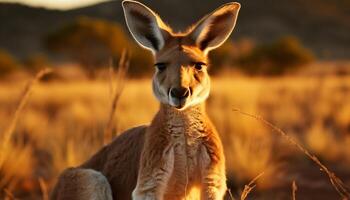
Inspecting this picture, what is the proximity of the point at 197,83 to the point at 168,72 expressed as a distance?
0.63ft

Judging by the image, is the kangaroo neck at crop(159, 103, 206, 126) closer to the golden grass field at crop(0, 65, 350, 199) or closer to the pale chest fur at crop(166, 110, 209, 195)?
the pale chest fur at crop(166, 110, 209, 195)

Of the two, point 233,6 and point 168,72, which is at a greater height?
point 233,6

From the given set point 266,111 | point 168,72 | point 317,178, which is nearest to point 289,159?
point 317,178

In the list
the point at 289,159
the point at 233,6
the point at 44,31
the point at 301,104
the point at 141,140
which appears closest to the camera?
the point at 233,6

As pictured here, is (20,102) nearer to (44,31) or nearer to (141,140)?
(141,140)

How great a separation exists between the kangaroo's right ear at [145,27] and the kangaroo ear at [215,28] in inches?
8.6

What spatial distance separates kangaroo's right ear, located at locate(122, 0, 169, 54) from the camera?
447cm

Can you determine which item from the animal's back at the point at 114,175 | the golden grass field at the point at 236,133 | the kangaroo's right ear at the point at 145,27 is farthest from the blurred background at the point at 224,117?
the kangaroo's right ear at the point at 145,27

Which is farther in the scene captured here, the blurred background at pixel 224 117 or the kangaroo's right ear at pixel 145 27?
the blurred background at pixel 224 117

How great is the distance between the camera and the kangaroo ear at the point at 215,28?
441cm

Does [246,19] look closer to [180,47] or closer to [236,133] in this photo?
[236,133]

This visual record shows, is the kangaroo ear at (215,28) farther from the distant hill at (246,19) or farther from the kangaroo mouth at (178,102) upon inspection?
the distant hill at (246,19)

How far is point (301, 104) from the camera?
1683 centimetres

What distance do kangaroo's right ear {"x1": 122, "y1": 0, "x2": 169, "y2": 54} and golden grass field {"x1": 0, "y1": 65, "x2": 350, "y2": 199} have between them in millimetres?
1014
